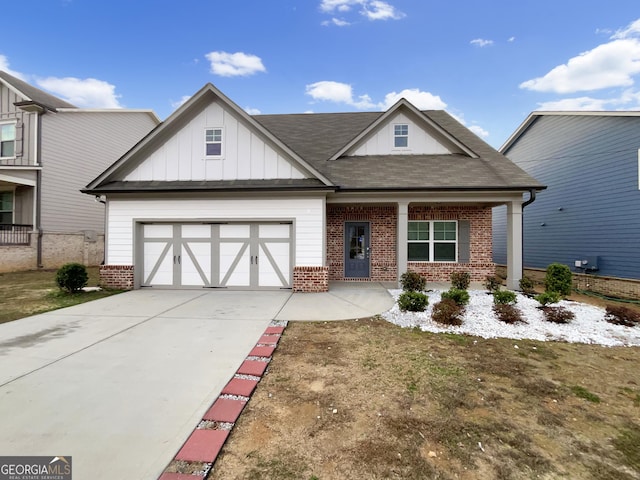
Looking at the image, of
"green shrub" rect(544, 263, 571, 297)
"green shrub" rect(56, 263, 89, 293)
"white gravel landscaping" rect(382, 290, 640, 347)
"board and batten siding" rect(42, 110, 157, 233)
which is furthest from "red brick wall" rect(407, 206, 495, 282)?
"board and batten siding" rect(42, 110, 157, 233)

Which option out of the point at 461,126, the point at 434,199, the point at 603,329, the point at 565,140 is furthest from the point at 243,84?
the point at 603,329

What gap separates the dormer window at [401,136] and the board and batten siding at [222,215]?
14.8 ft

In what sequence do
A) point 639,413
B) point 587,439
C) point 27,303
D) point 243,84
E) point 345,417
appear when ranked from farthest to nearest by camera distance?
point 243,84 → point 27,303 → point 639,413 → point 345,417 → point 587,439

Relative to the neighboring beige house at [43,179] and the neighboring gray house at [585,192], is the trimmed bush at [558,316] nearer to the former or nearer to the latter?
the neighboring gray house at [585,192]

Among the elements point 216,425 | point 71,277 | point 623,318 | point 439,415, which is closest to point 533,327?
point 623,318

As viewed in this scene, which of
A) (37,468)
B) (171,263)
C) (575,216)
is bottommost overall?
(37,468)

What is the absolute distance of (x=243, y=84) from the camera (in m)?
20.5

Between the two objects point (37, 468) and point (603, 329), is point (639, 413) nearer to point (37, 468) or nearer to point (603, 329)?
point (603, 329)

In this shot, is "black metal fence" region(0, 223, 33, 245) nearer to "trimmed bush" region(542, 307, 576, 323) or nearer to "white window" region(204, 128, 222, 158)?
"white window" region(204, 128, 222, 158)

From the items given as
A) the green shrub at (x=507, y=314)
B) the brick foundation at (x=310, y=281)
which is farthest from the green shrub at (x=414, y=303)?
the brick foundation at (x=310, y=281)

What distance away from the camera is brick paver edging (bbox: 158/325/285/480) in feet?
7.29

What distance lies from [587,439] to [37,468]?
474 centimetres

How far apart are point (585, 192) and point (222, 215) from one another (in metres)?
13.4

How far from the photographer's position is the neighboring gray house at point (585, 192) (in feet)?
31.0
